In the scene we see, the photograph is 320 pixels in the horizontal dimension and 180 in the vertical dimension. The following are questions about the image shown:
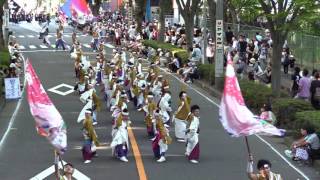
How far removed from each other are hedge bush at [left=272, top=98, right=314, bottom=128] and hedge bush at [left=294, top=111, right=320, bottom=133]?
30.2 inches

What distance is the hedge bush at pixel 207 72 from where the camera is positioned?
29080 millimetres

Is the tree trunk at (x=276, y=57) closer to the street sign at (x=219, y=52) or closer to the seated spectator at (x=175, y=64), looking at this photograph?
the street sign at (x=219, y=52)

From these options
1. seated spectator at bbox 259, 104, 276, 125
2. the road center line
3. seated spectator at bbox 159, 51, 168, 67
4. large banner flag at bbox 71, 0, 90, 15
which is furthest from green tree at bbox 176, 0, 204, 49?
the road center line

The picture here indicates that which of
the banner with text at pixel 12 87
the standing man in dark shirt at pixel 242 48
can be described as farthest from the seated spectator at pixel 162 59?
the banner with text at pixel 12 87

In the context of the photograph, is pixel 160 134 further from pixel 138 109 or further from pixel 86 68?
pixel 86 68

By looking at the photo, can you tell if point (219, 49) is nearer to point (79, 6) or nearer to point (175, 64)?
point (175, 64)

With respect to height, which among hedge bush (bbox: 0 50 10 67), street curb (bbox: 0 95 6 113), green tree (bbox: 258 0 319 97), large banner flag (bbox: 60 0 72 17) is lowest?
street curb (bbox: 0 95 6 113)

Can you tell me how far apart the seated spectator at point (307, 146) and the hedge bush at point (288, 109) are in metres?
2.67

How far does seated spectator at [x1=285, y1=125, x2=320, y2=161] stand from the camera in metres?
15.1

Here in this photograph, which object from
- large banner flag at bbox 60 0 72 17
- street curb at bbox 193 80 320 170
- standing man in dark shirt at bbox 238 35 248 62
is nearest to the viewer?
street curb at bbox 193 80 320 170

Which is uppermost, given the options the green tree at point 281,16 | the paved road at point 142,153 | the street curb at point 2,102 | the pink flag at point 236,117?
the green tree at point 281,16

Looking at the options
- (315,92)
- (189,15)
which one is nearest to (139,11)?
(189,15)

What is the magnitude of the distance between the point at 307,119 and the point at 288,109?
249cm

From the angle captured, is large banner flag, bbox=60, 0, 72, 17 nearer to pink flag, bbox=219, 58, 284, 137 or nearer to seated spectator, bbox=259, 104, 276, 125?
seated spectator, bbox=259, 104, 276, 125
